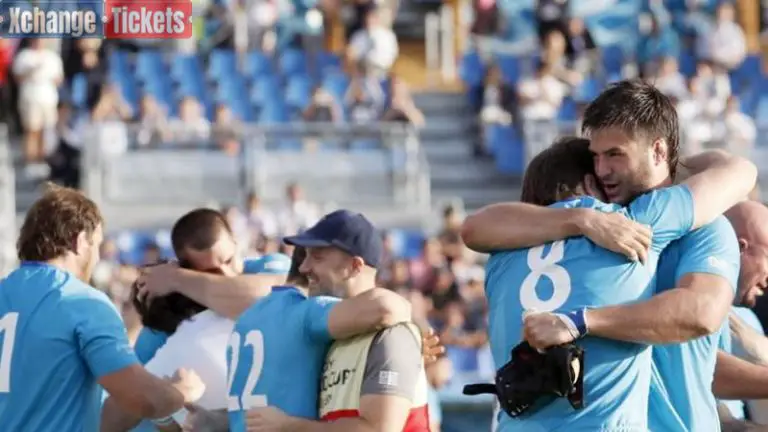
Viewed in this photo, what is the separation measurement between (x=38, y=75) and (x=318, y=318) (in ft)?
41.4

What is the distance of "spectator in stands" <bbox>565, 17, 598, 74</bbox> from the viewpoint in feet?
65.0

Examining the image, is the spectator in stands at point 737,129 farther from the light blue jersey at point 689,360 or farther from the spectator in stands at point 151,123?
the light blue jersey at point 689,360

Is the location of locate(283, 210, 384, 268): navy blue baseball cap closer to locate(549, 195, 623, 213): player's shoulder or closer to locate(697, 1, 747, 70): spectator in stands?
locate(549, 195, 623, 213): player's shoulder

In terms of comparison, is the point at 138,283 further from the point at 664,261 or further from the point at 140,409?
the point at 664,261

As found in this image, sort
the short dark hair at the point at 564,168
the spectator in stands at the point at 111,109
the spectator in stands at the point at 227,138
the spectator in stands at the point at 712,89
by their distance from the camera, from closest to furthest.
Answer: the short dark hair at the point at 564,168
the spectator in stands at the point at 227,138
the spectator in stands at the point at 111,109
the spectator in stands at the point at 712,89

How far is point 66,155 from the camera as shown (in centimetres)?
1702

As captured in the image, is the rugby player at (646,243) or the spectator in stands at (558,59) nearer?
the rugby player at (646,243)

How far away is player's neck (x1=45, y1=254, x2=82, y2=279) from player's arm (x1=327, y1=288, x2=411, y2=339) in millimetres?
1193

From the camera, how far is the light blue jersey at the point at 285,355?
574 cm

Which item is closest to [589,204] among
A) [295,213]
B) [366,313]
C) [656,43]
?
[366,313]

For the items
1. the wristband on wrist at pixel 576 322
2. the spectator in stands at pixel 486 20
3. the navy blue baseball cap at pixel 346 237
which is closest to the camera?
the wristband on wrist at pixel 576 322

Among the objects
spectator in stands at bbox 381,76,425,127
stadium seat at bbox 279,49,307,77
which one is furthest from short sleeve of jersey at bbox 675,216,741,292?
stadium seat at bbox 279,49,307,77

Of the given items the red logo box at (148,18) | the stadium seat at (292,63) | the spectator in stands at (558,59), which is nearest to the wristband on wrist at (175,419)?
the red logo box at (148,18)

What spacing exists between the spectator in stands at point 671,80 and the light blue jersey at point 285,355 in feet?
43.2
